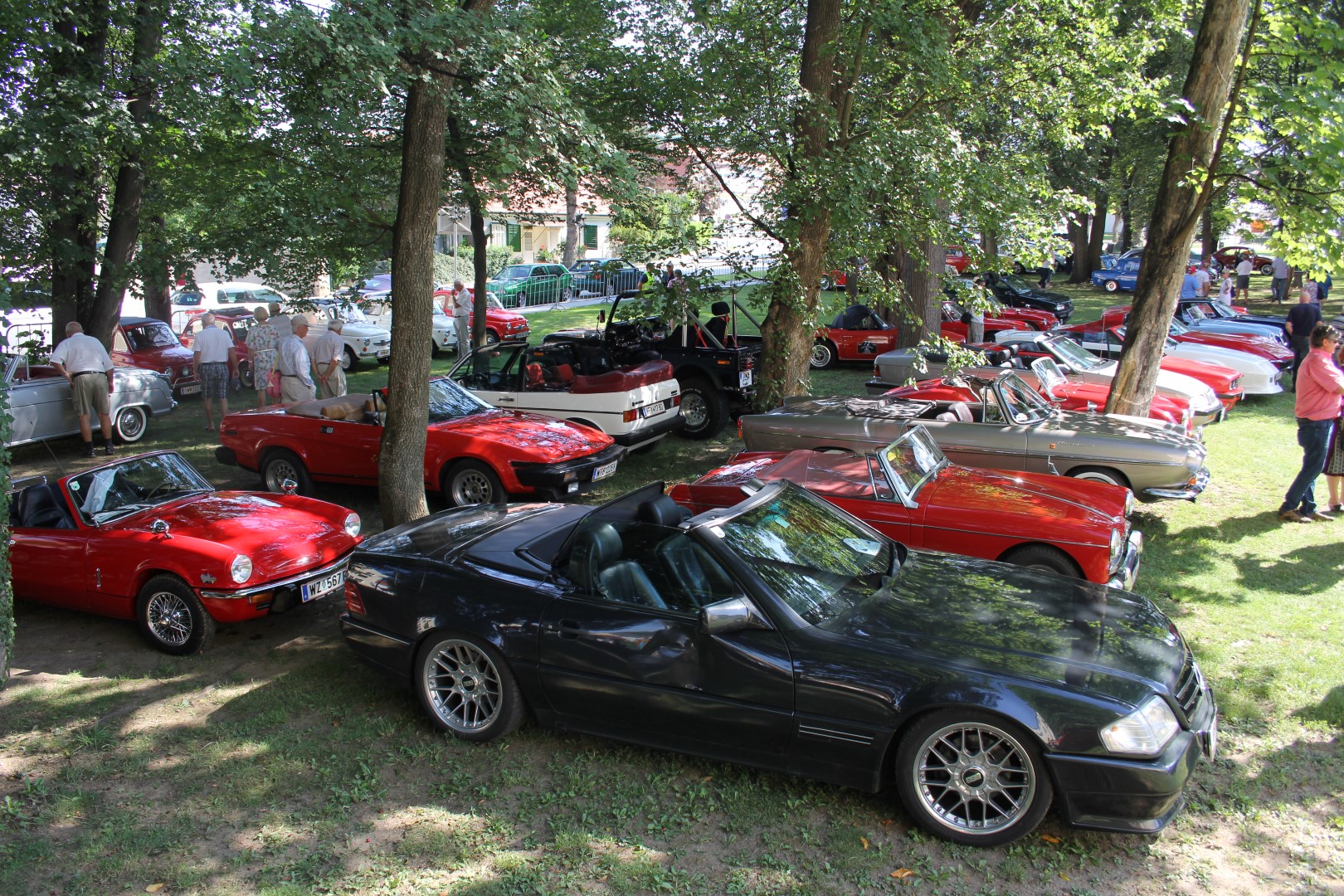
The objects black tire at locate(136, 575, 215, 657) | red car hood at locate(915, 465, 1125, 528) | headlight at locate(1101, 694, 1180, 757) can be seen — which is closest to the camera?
headlight at locate(1101, 694, 1180, 757)

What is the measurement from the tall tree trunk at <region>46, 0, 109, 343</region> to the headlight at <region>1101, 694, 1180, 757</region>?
1164cm

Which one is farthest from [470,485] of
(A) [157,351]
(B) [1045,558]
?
(A) [157,351]

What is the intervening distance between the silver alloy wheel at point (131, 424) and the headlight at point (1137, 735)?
1373 cm

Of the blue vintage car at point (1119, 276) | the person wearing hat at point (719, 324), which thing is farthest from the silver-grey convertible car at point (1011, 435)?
the blue vintage car at point (1119, 276)

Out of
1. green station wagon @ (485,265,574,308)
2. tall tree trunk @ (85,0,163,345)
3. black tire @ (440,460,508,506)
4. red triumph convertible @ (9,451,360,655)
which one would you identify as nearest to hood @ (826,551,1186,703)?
red triumph convertible @ (9,451,360,655)

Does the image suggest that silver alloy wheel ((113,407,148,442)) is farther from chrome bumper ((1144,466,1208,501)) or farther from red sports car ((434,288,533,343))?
chrome bumper ((1144,466,1208,501))

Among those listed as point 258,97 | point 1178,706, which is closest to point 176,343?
point 258,97

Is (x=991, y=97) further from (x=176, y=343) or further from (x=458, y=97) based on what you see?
(x=176, y=343)

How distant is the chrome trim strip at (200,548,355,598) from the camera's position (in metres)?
6.26

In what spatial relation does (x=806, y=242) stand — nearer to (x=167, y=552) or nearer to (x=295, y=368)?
(x=295, y=368)

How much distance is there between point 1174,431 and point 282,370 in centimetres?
1036

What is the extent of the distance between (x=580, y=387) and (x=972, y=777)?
788cm

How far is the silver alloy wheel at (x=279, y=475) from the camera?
33.9 ft

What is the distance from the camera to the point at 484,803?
461 centimetres
